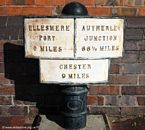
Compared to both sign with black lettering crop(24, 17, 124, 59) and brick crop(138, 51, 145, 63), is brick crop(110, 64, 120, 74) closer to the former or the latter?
brick crop(138, 51, 145, 63)

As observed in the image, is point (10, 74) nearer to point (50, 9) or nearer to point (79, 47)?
point (50, 9)

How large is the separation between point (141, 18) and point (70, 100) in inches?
40.8

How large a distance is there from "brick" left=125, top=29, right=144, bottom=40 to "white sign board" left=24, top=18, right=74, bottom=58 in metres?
0.79

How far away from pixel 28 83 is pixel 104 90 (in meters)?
0.71

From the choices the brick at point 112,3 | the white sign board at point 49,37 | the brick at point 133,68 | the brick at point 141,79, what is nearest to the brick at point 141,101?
the brick at point 141,79

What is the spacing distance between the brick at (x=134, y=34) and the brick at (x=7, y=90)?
115 cm

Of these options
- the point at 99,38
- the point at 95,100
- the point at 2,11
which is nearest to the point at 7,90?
the point at 2,11

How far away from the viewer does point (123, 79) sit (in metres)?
3.28

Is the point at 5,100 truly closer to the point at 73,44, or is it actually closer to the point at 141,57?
the point at 73,44

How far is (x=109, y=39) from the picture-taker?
8.61 feet

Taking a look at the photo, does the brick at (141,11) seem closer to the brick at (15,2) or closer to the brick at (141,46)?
the brick at (141,46)

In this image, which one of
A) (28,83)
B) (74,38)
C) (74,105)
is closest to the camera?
(74,38)

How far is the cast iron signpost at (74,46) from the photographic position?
2.56 meters

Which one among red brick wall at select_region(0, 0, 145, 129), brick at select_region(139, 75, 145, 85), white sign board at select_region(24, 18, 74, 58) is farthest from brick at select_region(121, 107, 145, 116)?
white sign board at select_region(24, 18, 74, 58)
